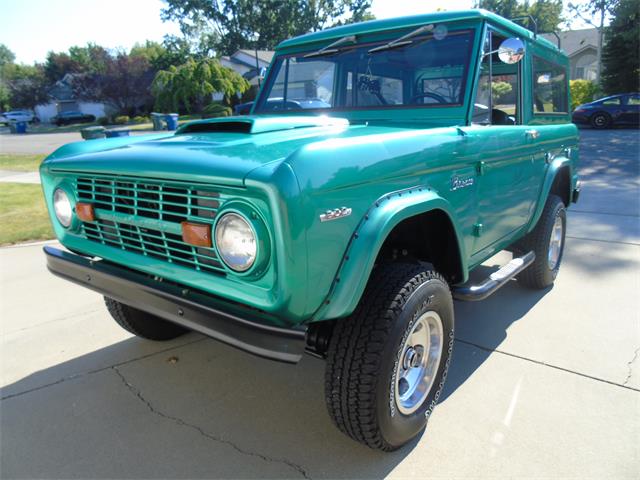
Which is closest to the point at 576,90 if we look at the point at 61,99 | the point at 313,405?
the point at 313,405

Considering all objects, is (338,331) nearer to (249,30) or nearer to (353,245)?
(353,245)

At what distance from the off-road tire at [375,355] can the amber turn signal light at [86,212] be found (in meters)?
1.28

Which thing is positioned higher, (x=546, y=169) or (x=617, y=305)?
(x=546, y=169)

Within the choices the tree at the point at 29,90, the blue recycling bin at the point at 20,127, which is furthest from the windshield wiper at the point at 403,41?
the tree at the point at 29,90

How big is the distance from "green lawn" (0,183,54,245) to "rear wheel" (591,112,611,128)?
63.8 feet

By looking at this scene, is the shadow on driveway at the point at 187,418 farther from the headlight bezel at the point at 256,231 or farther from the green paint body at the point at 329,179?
the headlight bezel at the point at 256,231

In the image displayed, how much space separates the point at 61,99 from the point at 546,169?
5903 cm

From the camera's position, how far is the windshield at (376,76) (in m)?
2.89

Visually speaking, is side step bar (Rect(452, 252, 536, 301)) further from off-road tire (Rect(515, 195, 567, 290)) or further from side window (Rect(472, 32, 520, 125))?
side window (Rect(472, 32, 520, 125))

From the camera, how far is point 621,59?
73.8ft

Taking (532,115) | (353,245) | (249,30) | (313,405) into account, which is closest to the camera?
(353,245)

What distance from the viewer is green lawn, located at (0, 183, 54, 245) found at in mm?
5988

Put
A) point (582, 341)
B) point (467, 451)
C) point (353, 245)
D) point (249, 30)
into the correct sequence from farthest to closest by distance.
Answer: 1. point (249, 30)
2. point (582, 341)
3. point (467, 451)
4. point (353, 245)

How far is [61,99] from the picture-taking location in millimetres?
52688
